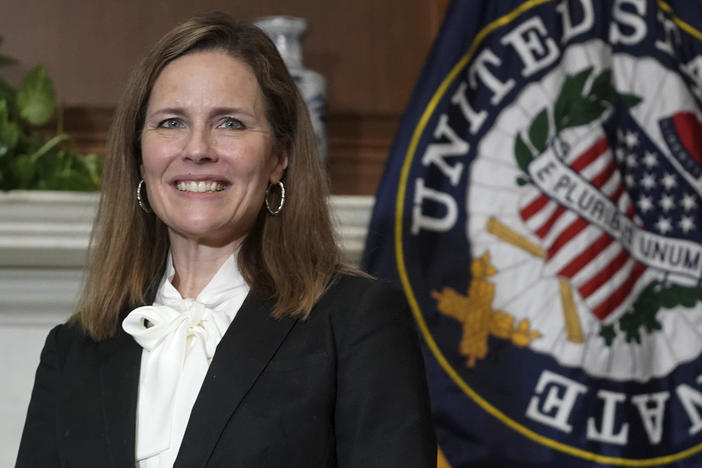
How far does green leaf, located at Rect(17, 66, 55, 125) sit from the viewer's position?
2.08m

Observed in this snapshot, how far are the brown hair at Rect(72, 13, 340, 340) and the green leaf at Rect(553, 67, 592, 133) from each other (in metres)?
0.86

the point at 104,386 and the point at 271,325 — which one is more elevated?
the point at 271,325

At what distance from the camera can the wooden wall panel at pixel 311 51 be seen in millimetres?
2342

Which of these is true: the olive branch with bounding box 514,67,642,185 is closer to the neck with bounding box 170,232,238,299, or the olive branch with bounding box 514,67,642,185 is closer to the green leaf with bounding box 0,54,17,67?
the neck with bounding box 170,232,238,299

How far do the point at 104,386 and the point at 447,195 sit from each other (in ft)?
3.18

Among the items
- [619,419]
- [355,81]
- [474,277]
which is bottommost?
[619,419]

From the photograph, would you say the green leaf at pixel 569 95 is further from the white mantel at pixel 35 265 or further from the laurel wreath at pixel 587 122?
the white mantel at pixel 35 265

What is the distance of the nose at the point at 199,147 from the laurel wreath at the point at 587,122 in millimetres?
963

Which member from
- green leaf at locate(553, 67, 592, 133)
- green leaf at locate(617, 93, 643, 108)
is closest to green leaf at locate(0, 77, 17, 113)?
green leaf at locate(553, 67, 592, 133)

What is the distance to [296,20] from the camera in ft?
7.11

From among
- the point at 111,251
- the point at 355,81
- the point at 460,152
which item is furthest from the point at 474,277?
the point at 111,251

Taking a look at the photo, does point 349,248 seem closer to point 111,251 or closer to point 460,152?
point 460,152

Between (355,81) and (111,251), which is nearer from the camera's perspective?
(111,251)

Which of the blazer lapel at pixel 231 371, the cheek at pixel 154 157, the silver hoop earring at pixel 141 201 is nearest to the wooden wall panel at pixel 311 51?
the silver hoop earring at pixel 141 201
